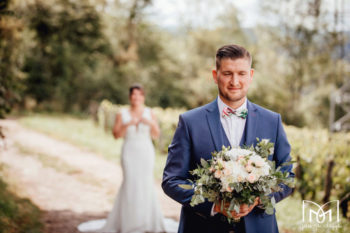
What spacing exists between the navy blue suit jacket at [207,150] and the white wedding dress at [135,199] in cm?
410

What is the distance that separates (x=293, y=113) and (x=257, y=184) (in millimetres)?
29299

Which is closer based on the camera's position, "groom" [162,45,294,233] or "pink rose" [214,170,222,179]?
"pink rose" [214,170,222,179]

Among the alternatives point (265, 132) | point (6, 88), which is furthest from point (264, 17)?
point (265, 132)

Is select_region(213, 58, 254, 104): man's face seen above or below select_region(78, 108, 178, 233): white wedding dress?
above

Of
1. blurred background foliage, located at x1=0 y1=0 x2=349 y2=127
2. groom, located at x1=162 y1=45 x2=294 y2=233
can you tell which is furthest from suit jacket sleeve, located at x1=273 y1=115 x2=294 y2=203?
blurred background foliage, located at x1=0 y1=0 x2=349 y2=127

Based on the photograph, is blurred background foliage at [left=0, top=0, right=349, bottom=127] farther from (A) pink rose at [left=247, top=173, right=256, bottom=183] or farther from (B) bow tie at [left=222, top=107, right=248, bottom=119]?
(A) pink rose at [left=247, top=173, right=256, bottom=183]

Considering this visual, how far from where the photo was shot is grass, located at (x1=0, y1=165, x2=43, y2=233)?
18.3ft

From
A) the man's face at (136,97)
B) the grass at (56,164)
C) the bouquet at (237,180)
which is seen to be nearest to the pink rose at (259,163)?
the bouquet at (237,180)

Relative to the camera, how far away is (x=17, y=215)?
619cm

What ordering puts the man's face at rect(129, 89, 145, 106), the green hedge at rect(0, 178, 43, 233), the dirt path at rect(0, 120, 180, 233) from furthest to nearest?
the dirt path at rect(0, 120, 180, 233) → the man's face at rect(129, 89, 145, 106) → the green hedge at rect(0, 178, 43, 233)

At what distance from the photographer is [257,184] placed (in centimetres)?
199

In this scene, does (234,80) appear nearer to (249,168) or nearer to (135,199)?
(249,168)

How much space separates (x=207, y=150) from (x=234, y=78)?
494mm

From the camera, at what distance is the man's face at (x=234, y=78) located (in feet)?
7.26
